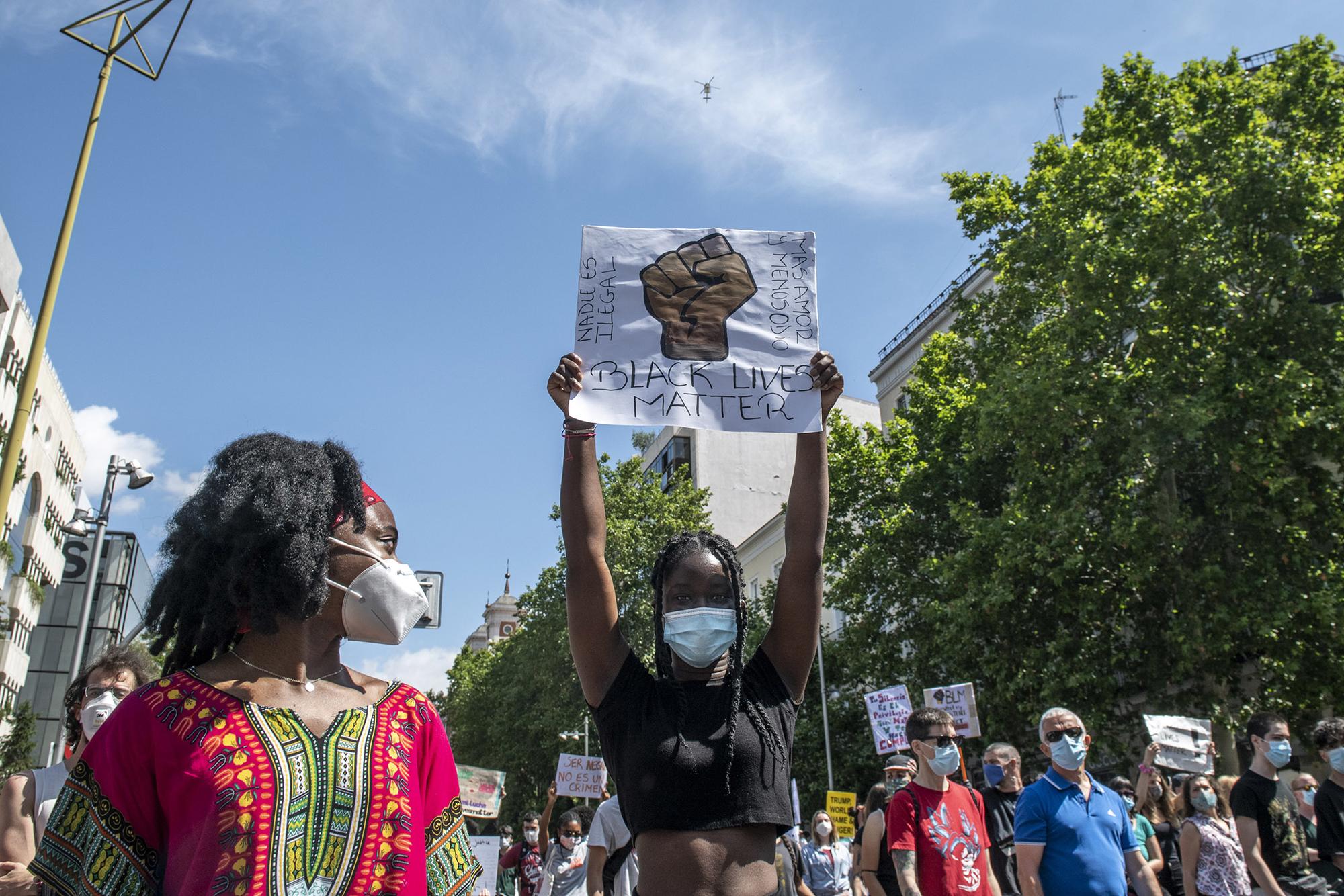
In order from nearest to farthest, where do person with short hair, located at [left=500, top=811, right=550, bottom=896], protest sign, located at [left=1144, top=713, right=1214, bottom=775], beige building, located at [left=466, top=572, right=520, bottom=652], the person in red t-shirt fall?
the person in red t-shirt < protest sign, located at [left=1144, top=713, right=1214, bottom=775] < person with short hair, located at [left=500, top=811, right=550, bottom=896] < beige building, located at [left=466, top=572, right=520, bottom=652]

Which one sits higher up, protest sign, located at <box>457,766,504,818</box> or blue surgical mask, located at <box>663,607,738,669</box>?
blue surgical mask, located at <box>663,607,738,669</box>

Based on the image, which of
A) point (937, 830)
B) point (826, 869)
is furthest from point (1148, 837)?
point (937, 830)

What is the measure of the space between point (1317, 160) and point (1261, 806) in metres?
16.0

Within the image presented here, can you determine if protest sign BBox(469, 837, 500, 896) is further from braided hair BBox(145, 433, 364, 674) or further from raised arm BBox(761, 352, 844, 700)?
braided hair BBox(145, 433, 364, 674)

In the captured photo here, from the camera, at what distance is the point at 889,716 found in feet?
54.4

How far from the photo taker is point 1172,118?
20719 mm

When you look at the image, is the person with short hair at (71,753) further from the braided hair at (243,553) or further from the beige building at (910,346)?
the beige building at (910,346)

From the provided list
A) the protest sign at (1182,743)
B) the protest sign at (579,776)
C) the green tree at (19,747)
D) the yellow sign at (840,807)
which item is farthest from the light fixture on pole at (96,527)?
the protest sign at (1182,743)

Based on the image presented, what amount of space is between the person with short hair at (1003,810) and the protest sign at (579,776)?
35.4 ft

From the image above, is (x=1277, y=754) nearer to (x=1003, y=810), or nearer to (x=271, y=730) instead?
(x=1003, y=810)

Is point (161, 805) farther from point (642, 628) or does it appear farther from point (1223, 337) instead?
point (642, 628)

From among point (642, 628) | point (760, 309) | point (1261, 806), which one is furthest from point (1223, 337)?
point (642, 628)

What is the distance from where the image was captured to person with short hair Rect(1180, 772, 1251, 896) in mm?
7223

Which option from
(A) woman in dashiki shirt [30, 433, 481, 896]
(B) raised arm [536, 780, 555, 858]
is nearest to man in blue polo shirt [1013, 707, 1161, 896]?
(A) woman in dashiki shirt [30, 433, 481, 896]
